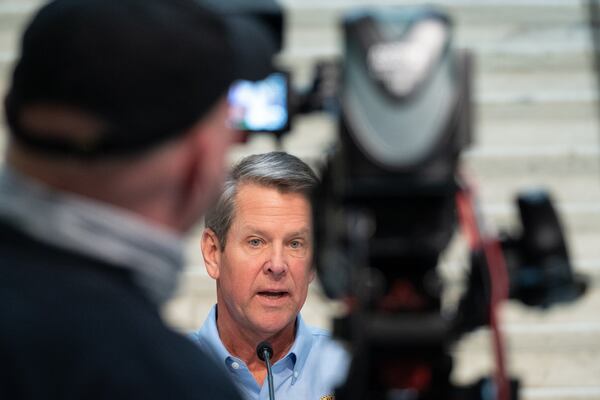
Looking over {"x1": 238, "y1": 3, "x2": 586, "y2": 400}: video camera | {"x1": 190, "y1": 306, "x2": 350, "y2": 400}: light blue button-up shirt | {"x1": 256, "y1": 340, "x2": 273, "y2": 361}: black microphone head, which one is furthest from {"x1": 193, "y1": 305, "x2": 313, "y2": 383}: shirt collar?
{"x1": 238, "y1": 3, "x2": 586, "y2": 400}: video camera

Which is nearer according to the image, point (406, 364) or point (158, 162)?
point (158, 162)

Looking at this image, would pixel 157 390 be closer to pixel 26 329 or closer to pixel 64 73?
pixel 26 329

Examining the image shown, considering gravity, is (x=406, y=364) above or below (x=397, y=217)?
below

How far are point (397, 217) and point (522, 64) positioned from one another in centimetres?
392

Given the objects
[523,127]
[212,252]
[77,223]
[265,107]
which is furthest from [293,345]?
[523,127]

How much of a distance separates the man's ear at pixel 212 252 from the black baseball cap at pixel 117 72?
4.67 ft

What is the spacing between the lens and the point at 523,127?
16.1 ft

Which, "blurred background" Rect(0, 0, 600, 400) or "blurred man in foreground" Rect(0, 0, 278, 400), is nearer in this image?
"blurred man in foreground" Rect(0, 0, 278, 400)

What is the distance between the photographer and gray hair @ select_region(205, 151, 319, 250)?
2396 millimetres

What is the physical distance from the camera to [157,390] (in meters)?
0.95

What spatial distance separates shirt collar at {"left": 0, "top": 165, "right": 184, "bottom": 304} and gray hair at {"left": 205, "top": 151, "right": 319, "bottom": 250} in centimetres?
137

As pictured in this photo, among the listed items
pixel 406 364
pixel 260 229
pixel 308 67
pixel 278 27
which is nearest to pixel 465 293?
pixel 406 364

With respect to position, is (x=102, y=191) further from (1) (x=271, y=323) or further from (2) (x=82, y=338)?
(1) (x=271, y=323)

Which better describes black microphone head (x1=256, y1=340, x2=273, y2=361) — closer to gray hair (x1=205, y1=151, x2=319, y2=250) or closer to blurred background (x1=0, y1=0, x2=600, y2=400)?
gray hair (x1=205, y1=151, x2=319, y2=250)
